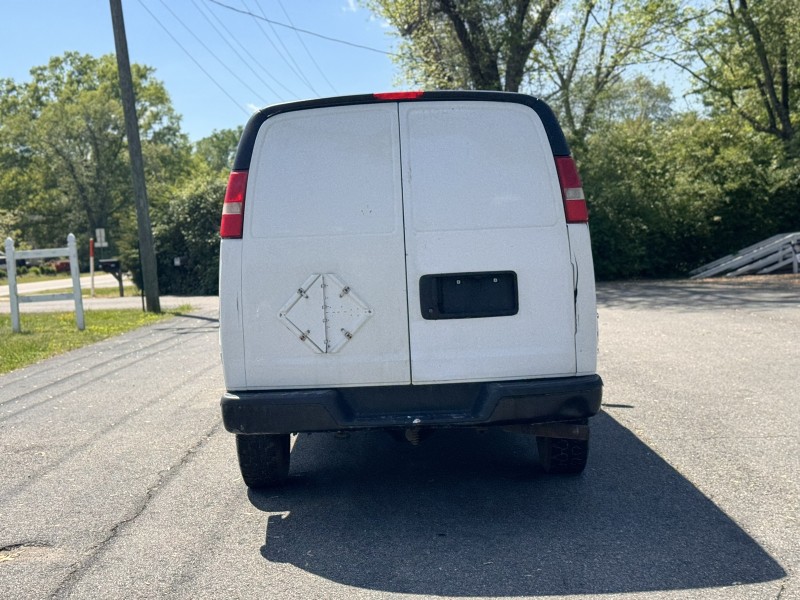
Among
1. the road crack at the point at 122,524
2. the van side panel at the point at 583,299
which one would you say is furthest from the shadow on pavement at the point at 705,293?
the van side panel at the point at 583,299

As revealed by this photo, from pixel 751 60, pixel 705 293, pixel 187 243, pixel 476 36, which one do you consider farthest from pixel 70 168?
pixel 705 293

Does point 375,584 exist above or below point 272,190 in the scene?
below

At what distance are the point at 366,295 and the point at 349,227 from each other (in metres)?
0.36

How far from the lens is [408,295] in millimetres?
4336

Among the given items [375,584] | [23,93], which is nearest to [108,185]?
[23,93]

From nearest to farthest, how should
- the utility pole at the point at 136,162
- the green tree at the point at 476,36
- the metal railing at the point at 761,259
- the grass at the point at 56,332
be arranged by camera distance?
the grass at the point at 56,332 → the utility pole at the point at 136,162 → the metal railing at the point at 761,259 → the green tree at the point at 476,36

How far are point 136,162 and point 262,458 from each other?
15216mm

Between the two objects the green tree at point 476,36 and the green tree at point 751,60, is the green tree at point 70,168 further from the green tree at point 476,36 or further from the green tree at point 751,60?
the green tree at point 751,60

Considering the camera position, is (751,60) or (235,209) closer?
(235,209)

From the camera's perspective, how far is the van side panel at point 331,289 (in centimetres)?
434

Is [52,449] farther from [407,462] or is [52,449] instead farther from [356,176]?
[356,176]

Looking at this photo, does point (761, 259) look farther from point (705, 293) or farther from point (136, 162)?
point (136, 162)

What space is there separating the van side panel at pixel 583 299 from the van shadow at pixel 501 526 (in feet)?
2.70

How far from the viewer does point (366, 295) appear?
14.3 feet
